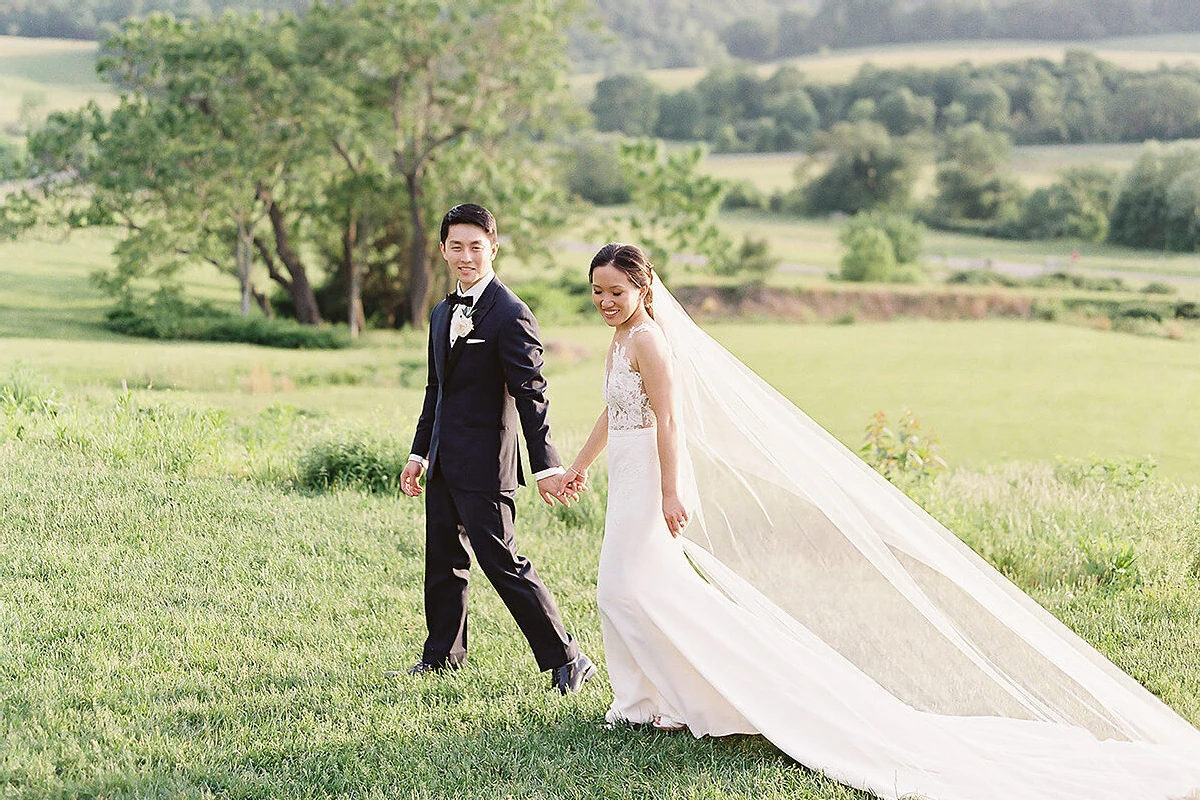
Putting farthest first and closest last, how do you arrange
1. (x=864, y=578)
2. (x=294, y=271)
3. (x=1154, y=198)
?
(x=1154, y=198) < (x=294, y=271) < (x=864, y=578)

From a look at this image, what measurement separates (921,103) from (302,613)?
26.2 meters

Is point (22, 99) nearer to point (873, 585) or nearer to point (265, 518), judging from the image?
point (265, 518)

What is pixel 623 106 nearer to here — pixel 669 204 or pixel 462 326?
pixel 669 204

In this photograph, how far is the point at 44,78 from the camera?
14.2 meters

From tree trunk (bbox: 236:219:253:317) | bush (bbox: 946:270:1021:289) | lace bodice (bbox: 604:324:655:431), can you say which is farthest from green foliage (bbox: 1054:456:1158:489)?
bush (bbox: 946:270:1021:289)

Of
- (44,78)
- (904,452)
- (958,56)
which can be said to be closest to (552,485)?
(904,452)

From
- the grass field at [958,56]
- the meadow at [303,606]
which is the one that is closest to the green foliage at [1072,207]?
the grass field at [958,56]

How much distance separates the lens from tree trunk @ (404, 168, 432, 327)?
18.3 meters

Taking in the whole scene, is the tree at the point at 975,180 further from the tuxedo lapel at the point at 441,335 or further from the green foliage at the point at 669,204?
the tuxedo lapel at the point at 441,335

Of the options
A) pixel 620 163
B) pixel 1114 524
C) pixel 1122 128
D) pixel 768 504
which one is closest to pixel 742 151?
pixel 620 163

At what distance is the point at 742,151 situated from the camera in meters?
28.6

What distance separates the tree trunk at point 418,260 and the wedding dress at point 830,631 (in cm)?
1531

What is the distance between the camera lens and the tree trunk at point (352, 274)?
18.1 metres

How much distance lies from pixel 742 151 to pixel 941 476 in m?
21.9
